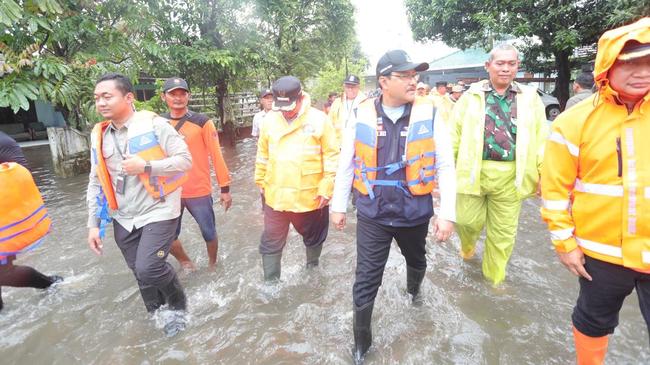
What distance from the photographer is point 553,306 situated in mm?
3346

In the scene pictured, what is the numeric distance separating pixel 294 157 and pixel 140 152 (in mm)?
1211

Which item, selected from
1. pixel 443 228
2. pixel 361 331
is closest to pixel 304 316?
pixel 361 331

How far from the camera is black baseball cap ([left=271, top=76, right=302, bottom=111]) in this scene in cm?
336

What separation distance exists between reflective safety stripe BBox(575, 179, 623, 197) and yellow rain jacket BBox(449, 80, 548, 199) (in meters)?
1.20

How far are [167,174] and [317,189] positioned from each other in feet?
4.10

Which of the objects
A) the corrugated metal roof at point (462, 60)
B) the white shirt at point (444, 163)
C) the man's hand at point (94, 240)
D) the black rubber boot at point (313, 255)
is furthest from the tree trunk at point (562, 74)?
the man's hand at point (94, 240)

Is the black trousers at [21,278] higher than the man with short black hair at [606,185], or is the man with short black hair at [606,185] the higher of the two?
the man with short black hair at [606,185]

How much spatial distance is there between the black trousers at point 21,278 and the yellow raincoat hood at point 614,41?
4274mm

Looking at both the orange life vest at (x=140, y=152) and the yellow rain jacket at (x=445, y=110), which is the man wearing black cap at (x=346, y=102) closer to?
the yellow rain jacket at (x=445, y=110)

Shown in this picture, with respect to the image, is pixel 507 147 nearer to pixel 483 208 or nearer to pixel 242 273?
pixel 483 208

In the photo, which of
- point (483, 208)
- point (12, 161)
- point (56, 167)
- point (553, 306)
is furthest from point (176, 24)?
point (553, 306)

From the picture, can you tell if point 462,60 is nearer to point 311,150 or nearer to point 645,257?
point 311,150

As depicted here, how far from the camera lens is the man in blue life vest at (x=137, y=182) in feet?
9.48

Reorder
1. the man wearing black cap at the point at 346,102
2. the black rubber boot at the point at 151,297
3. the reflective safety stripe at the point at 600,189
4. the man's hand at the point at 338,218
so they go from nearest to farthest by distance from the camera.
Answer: the reflective safety stripe at the point at 600,189 → the man's hand at the point at 338,218 → the black rubber boot at the point at 151,297 → the man wearing black cap at the point at 346,102
